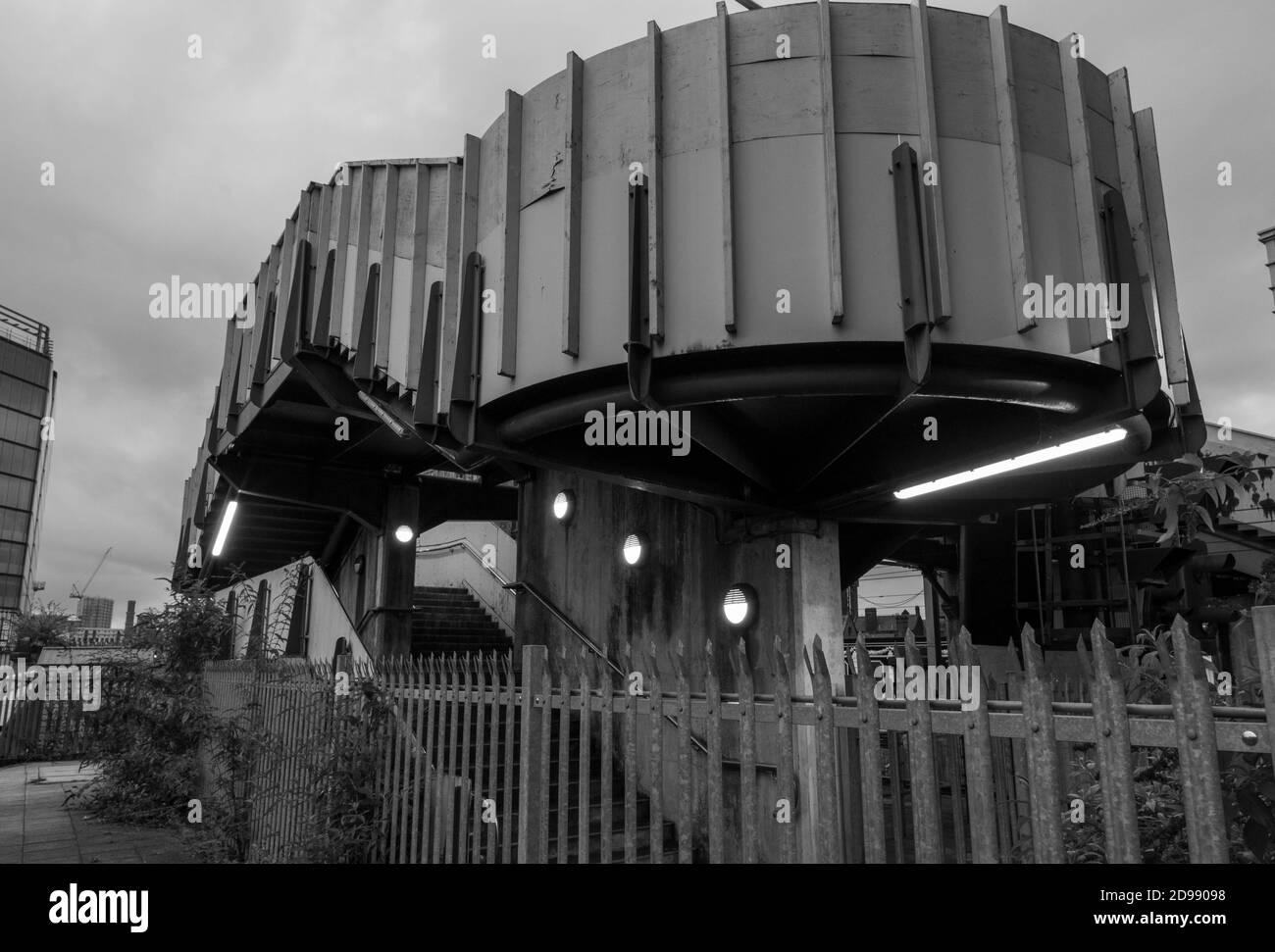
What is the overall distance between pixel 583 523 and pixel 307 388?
4319mm

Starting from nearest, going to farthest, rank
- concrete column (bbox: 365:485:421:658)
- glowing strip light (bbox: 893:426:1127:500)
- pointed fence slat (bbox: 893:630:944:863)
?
pointed fence slat (bbox: 893:630:944:863) < glowing strip light (bbox: 893:426:1127:500) < concrete column (bbox: 365:485:421:658)

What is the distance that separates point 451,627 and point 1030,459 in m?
12.6

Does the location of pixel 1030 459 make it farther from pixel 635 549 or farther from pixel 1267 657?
pixel 1267 657

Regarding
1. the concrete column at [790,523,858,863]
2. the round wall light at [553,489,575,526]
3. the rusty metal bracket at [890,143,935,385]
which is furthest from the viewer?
the round wall light at [553,489,575,526]

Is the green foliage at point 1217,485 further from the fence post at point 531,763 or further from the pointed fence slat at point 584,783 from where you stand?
the fence post at point 531,763

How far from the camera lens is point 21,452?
168ft

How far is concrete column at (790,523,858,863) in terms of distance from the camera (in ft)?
27.2

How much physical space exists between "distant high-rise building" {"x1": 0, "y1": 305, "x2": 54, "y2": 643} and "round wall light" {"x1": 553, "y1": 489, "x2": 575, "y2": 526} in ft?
160

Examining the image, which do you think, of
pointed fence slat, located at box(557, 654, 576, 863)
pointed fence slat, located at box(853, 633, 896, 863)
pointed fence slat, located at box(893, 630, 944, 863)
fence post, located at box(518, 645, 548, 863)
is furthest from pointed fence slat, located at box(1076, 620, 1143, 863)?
fence post, located at box(518, 645, 548, 863)

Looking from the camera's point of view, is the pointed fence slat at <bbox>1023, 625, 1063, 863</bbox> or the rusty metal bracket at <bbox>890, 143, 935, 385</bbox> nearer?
the pointed fence slat at <bbox>1023, 625, 1063, 863</bbox>

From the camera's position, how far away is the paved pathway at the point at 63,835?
939cm

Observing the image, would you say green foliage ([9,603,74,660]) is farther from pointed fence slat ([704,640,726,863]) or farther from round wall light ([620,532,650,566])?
pointed fence slat ([704,640,726,863])
